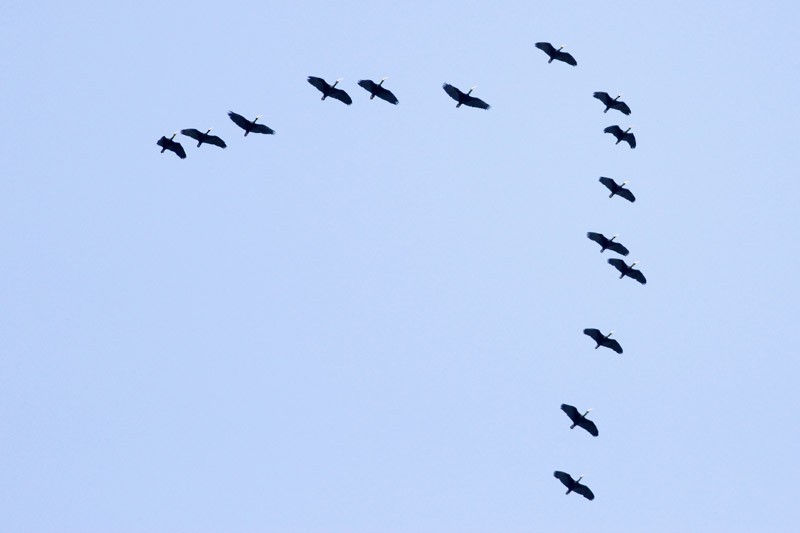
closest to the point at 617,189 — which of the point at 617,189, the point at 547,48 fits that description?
the point at 617,189

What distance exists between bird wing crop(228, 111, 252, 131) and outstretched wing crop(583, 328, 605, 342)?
2630 cm

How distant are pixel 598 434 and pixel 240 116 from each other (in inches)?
1211

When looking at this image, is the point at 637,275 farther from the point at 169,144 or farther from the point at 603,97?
the point at 169,144

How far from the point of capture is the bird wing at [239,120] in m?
102

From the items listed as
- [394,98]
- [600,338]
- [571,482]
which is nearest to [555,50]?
[394,98]

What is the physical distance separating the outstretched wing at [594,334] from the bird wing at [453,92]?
59.9 ft

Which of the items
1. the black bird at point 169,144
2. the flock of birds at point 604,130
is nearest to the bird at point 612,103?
the flock of birds at point 604,130

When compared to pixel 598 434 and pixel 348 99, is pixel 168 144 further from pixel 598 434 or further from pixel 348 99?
→ pixel 598 434

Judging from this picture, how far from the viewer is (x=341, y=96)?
102 meters

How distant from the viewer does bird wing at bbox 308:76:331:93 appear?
100500 mm

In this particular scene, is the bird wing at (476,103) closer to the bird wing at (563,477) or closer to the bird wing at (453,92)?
the bird wing at (453,92)

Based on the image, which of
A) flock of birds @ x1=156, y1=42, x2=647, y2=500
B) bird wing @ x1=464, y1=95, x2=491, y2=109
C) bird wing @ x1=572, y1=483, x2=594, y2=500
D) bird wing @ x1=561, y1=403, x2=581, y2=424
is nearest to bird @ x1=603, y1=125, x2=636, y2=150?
flock of birds @ x1=156, y1=42, x2=647, y2=500

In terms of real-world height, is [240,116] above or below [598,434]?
above

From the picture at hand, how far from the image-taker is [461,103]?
103 metres
